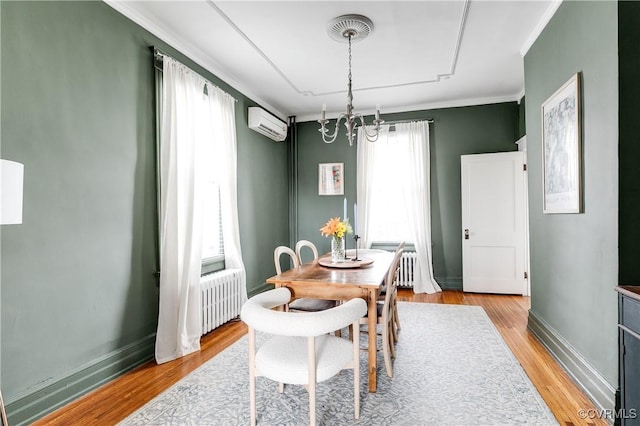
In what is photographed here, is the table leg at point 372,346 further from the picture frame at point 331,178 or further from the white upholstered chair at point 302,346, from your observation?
the picture frame at point 331,178

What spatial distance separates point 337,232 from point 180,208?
145 centimetres

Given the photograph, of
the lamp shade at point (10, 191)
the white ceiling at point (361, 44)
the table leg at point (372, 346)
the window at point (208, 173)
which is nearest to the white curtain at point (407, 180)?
the white ceiling at point (361, 44)

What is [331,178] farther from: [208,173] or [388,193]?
[208,173]

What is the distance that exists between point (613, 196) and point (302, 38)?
8.90ft

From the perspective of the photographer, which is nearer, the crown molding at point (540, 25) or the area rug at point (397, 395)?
the area rug at point (397, 395)

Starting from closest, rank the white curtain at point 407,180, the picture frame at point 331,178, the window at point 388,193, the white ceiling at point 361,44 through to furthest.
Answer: the white ceiling at point 361,44
the white curtain at point 407,180
the window at point 388,193
the picture frame at point 331,178

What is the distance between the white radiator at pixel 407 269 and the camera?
5.04 meters

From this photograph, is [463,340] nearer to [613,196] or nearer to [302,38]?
[613,196]

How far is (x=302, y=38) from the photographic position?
3086 millimetres

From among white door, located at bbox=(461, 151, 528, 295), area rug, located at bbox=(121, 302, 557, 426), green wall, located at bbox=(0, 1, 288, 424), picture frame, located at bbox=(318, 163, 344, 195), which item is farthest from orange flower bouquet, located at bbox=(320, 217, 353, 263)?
white door, located at bbox=(461, 151, 528, 295)

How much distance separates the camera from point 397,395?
85.2 inches

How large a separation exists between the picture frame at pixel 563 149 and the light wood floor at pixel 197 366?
1216 millimetres

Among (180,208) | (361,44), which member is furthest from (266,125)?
(180,208)

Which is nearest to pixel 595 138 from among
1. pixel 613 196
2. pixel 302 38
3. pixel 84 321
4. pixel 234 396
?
pixel 613 196
